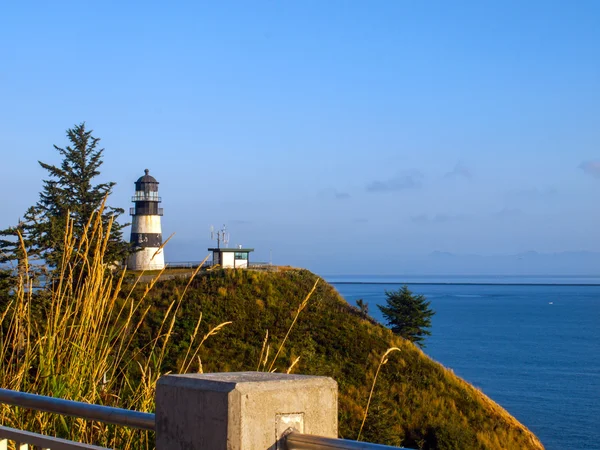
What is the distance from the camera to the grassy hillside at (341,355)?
19550 mm

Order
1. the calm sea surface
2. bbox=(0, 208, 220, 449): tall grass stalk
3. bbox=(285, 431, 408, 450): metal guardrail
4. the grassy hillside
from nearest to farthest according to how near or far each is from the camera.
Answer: bbox=(285, 431, 408, 450): metal guardrail → bbox=(0, 208, 220, 449): tall grass stalk → the grassy hillside → the calm sea surface

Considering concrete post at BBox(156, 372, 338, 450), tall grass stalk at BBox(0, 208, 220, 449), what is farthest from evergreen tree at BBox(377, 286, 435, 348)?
concrete post at BBox(156, 372, 338, 450)

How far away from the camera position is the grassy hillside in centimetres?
1955

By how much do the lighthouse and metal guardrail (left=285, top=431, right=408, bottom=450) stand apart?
108ft

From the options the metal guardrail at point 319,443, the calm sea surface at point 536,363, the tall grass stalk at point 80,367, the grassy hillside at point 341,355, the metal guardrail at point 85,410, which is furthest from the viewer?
the calm sea surface at point 536,363

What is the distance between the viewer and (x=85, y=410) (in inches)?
81.7

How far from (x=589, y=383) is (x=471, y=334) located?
1236 inches

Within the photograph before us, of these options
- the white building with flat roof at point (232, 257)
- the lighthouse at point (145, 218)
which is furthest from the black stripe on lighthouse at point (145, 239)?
the white building with flat roof at point (232, 257)

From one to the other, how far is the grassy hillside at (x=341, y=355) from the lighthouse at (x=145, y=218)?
5183mm

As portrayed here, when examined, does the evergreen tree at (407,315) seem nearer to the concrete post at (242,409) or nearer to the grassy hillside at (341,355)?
the grassy hillside at (341,355)

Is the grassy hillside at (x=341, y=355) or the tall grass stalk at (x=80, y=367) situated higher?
the tall grass stalk at (x=80, y=367)

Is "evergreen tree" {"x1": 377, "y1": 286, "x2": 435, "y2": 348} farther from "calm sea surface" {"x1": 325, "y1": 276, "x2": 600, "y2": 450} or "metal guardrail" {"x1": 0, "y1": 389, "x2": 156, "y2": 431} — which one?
"metal guardrail" {"x1": 0, "y1": 389, "x2": 156, "y2": 431}

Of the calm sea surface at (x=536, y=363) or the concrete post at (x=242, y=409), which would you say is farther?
the calm sea surface at (x=536, y=363)

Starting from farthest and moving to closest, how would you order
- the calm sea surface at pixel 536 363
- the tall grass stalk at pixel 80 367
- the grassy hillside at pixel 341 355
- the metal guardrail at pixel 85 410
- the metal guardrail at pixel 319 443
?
the calm sea surface at pixel 536 363 < the grassy hillside at pixel 341 355 < the tall grass stalk at pixel 80 367 < the metal guardrail at pixel 85 410 < the metal guardrail at pixel 319 443
